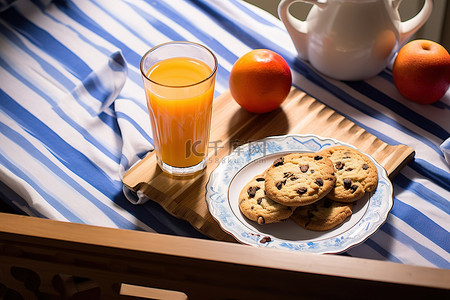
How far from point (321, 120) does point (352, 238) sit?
0.94ft

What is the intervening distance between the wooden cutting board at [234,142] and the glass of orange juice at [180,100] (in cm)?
3

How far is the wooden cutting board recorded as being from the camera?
2.53 ft

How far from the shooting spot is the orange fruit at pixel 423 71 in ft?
2.91

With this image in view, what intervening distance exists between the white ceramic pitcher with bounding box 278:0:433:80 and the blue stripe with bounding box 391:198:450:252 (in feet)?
0.98

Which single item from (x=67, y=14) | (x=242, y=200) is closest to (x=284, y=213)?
(x=242, y=200)

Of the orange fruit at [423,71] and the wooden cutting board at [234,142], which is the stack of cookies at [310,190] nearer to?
the wooden cutting board at [234,142]

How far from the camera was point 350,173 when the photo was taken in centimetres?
74

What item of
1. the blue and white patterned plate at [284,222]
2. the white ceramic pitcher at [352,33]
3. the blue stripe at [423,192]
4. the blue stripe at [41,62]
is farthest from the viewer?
the blue stripe at [41,62]

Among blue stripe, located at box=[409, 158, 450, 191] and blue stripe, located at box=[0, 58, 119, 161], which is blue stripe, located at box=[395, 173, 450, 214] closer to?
blue stripe, located at box=[409, 158, 450, 191]

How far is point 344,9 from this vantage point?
2.94ft

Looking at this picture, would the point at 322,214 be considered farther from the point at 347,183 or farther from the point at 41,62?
the point at 41,62

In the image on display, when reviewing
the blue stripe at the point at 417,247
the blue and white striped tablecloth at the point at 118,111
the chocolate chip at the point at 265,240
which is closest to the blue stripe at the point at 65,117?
the blue and white striped tablecloth at the point at 118,111

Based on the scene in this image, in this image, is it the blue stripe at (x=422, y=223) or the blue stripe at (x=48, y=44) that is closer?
→ the blue stripe at (x=422, y=223)

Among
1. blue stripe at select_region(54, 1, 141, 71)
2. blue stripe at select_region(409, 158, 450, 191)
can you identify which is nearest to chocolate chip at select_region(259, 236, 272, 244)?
blue stripe at select_region(409, 158, 450, 191)
